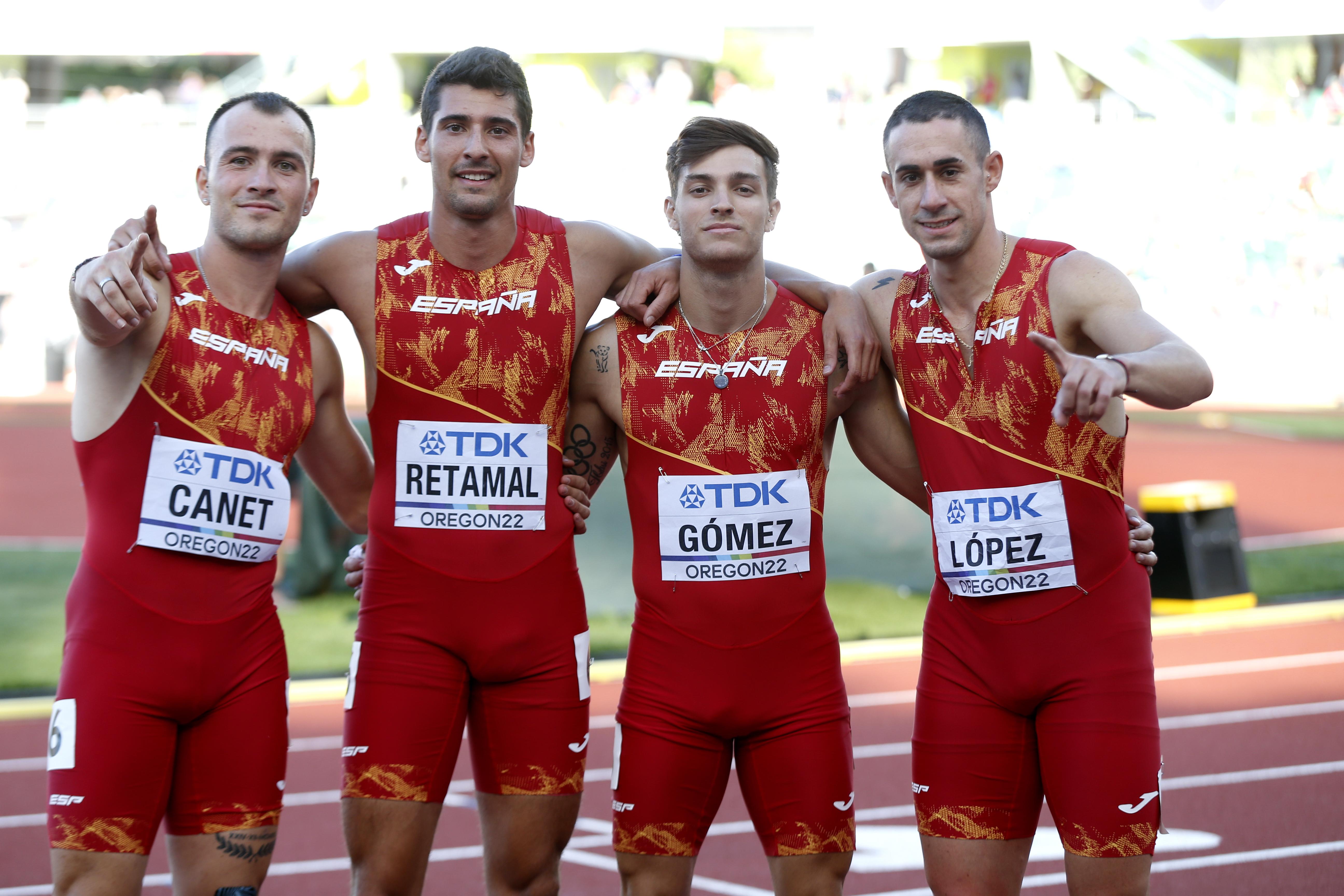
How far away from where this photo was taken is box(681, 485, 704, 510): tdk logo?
3646 mm

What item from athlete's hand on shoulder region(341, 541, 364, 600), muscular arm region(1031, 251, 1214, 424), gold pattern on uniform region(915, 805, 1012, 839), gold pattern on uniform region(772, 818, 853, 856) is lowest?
gold pattern on uniform region(772, 818, 853, 856)

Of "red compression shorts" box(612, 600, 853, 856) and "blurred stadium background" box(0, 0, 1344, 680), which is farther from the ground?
"blurred stadium background" box(0, 0, 1344, 680)

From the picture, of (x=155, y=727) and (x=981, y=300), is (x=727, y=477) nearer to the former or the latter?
(x=981, y=300)

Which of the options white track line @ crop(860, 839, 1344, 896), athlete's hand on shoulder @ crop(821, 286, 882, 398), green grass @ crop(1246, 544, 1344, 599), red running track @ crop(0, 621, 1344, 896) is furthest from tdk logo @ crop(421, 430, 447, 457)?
green grass @ crop(1246, 544, 1344, 599)

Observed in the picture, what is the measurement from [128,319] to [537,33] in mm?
25126

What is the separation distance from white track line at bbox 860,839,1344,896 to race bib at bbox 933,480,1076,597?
289 centimetres

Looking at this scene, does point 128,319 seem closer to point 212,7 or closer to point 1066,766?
point 1066,766

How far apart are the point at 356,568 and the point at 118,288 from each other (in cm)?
117

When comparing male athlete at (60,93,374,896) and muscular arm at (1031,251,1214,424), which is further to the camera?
male athlete at (60,93,374,896)

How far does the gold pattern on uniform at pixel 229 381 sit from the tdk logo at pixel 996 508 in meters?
1.84

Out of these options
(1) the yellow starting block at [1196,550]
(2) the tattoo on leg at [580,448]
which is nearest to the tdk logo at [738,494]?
(2) the tattoo on leg at [580,448]

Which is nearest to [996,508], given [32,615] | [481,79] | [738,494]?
[738,494]

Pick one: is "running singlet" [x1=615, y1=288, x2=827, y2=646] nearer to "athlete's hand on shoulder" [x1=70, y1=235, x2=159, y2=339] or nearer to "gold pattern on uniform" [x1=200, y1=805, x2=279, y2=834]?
"gold pattern on uniform" [x1=200, y1=805, x2=279, y2=834]

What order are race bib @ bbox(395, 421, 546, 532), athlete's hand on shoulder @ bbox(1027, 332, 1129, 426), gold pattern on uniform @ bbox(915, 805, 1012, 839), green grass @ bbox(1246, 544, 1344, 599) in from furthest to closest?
green grass @ bbox(1246, 544, 1344, 599), race bib @ bbox(395, 421, 546, 532), gold pattern on uniform @ bbox(915, 805, 1012, 839), athlete's hand on shoulder @ bbox(1027, 332, 1129, 426)
